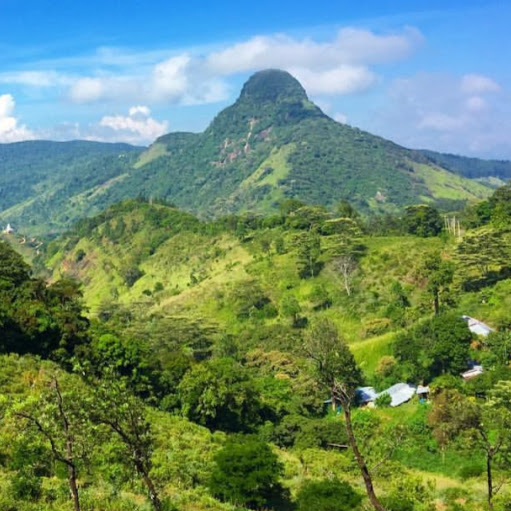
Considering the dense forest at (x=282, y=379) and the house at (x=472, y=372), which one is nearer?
the dense forest at (x=282, y=379)

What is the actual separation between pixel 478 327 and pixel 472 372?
600cm

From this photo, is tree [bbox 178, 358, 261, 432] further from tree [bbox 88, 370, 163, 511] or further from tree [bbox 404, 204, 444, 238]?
tree [bbox 404, 204, 444, 238]

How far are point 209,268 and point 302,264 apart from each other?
909 inches

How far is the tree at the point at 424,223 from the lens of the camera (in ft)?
292

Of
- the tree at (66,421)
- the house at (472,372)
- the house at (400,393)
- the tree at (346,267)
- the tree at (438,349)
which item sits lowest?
the house at (400,393)

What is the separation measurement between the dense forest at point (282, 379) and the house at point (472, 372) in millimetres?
251

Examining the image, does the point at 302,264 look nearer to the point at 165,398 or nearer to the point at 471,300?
the point at 471,300

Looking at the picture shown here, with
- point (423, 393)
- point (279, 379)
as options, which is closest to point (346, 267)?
point (279, 379)

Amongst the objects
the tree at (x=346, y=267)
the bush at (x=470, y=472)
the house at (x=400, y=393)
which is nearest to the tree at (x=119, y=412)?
the bush at (x=470, y=472)

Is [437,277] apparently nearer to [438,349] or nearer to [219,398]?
[438,349]

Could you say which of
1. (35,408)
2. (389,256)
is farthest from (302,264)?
(35,408)

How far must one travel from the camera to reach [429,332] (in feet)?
173

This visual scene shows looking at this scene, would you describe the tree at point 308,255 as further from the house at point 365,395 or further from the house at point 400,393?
the house at point 400,393

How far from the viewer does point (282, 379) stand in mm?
51594
